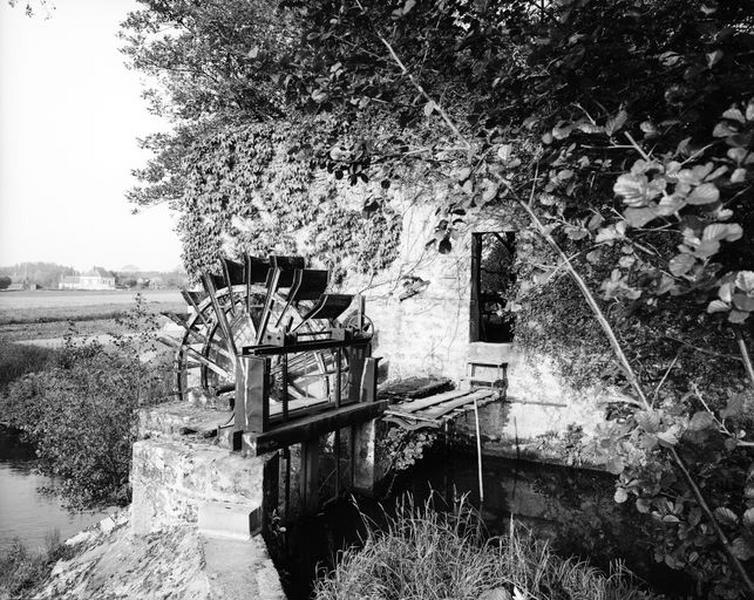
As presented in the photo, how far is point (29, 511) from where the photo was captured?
6.51 meters

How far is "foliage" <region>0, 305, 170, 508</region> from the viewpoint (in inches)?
252

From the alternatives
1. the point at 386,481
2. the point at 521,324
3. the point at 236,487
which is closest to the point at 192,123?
the point at 521,324

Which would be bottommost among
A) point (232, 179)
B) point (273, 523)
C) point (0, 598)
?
point (0, 598)

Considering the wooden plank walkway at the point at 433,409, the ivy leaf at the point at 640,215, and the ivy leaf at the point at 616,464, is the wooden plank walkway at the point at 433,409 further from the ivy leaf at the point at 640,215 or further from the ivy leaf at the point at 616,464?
the ivy leaf at the point at 640,215

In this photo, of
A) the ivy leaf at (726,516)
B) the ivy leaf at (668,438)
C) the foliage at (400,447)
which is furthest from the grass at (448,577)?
the foliage at (400,447)

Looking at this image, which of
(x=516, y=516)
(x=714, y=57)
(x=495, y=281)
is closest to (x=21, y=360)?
(x=495, y=281)

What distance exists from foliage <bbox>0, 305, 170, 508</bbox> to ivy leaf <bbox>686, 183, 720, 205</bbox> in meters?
6.11

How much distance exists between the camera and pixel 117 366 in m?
8.20

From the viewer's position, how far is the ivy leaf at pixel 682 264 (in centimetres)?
149

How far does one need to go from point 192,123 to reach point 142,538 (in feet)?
41.5

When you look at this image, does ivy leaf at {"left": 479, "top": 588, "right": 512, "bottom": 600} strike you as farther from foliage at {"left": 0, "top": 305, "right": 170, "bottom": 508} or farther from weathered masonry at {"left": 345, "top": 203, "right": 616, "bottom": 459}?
foliage at {"left": 0, "top": 305, "right": 170, "bottom": 508}

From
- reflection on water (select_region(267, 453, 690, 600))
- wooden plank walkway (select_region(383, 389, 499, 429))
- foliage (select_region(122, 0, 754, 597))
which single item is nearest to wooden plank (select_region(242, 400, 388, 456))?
wooden plank walkway (select_region(383, 389, 499, 429))

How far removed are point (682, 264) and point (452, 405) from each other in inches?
187

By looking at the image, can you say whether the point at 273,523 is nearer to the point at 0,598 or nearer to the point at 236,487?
the point at 236,487
